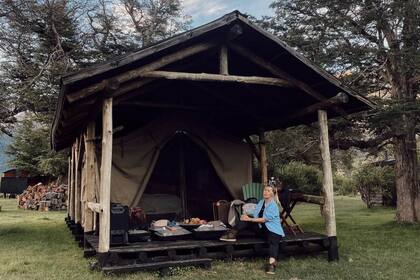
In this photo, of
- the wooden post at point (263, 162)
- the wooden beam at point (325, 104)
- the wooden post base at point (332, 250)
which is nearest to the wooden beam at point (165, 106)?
the wooden post at point (263, 162)

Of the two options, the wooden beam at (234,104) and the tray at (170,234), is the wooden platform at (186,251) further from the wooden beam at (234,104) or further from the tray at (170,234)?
the wooden beam at (234,104)

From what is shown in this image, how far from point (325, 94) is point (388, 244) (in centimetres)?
332

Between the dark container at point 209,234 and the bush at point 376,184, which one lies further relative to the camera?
the bush at point 376,184

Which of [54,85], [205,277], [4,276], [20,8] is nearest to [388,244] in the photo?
[205,277]

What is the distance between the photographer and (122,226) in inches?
237

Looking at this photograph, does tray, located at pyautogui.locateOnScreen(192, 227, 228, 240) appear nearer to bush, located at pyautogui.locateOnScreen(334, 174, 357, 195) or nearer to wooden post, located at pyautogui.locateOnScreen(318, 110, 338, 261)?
wooden post, located at pyautogui.locateOnScreen(318, 110, 338, 261)

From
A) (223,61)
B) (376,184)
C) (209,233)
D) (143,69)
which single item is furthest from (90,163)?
(376,184)

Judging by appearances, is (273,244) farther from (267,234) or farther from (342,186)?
(342,186)

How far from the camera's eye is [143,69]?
6062 mm

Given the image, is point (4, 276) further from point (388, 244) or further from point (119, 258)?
point (388, 244)

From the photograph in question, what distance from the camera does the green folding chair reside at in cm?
857

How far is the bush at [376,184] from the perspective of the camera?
17.6 metres

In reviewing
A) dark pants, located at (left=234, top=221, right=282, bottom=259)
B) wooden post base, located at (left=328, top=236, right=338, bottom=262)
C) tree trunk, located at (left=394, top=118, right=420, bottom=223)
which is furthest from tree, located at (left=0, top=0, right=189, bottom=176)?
tree trunk, located at (left=394, top=118, right=420, bottom=223)

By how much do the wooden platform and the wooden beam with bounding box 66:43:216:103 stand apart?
7.13 feet
